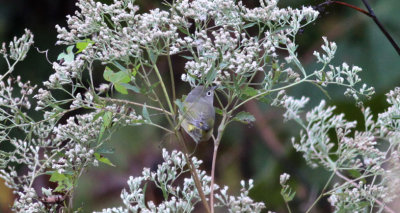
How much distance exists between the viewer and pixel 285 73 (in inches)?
29.8

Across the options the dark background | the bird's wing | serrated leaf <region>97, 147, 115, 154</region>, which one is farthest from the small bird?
the dark background

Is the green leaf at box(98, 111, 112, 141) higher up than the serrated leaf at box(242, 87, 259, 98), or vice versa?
the green leaf at box(98, 111, 112, 141)

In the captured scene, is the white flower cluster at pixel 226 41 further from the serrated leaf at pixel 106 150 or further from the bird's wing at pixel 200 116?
the serrated leaf at pixel 106 150

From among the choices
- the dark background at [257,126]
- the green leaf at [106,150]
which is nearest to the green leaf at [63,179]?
the green leaf at [106,150]

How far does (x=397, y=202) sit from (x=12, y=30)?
8.23 ft

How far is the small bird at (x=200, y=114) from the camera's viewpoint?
0.72 metres

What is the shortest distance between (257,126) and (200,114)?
2064 millimetres

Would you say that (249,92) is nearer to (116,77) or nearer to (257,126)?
(116,77)

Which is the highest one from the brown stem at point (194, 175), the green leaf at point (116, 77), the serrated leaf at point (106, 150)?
the green leaf at point (116, 77)

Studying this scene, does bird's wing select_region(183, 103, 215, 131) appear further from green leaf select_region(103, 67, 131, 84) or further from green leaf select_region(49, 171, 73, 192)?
green leaf select_region(49, 171, 73, 192)

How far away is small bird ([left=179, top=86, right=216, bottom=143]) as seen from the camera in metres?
0.72

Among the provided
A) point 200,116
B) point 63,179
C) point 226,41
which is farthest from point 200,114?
point 63,179

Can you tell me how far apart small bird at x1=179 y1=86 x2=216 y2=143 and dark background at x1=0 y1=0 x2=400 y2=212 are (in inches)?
69.1

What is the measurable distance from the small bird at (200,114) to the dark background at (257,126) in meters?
1.76
